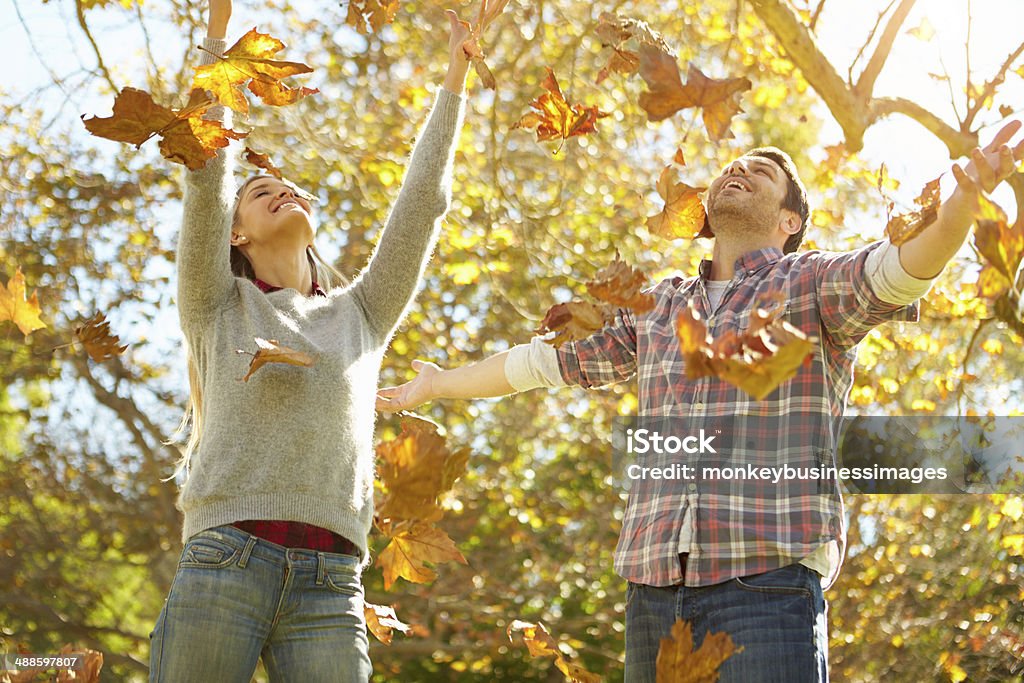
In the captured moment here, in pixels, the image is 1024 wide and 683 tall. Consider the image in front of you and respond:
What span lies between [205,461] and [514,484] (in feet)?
13.0

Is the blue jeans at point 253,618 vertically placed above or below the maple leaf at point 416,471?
below

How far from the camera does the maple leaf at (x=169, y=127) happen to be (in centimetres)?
177

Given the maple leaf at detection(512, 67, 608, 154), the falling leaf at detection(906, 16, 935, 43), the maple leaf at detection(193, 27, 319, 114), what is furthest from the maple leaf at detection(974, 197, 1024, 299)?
the falling leaf at detection(906, 16, 935, 43)

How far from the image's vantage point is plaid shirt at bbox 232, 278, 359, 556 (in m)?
1.86

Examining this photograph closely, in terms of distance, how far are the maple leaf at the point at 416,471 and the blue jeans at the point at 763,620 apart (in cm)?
46

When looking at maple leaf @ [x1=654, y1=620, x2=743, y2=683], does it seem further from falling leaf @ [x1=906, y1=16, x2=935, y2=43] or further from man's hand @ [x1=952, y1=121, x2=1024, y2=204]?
falling leaf @ [x1=906, y1=16, x2=935, y2=43]

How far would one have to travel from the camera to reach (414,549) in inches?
88.4

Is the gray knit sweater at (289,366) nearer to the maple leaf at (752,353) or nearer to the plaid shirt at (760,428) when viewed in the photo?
the plaid shirt at (760,428)

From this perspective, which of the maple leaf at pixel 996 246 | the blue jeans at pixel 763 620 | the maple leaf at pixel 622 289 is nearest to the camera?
the maple leaf at pixel 996 246

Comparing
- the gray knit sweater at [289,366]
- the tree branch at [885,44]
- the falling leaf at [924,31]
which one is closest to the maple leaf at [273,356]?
the gray knit sweater at [289,366]

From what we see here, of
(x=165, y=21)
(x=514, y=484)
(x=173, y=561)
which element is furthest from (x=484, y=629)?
(x=165, y=21)

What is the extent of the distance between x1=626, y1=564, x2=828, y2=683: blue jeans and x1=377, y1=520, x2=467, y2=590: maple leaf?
1.77ft

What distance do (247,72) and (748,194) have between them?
1.01 metres

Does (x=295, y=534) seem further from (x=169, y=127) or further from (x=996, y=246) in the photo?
(x=996, y=246)
